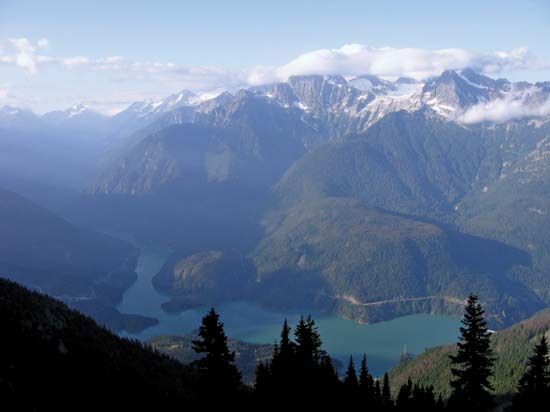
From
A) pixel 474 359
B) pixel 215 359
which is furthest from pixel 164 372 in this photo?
pixel 474 359

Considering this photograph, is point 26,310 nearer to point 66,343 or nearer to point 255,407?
point 66,343

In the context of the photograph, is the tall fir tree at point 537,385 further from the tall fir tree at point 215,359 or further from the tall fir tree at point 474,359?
the tall fir tree at point 215,359

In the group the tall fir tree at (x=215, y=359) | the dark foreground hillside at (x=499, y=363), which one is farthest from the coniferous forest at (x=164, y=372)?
the dark foreground hillside at (x=499, y=363)

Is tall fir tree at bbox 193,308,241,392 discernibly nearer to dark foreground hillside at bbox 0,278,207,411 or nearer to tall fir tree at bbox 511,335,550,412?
dark foreground hillside at bbox 0,278,207,411

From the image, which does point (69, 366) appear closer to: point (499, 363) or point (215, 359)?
point (215, 359)

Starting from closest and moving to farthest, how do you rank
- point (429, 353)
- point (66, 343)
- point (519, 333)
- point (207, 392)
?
point (207, 392) → point (66, 343) → point (429, 353) → point (519, 333)

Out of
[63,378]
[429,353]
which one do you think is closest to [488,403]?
[63,378]
